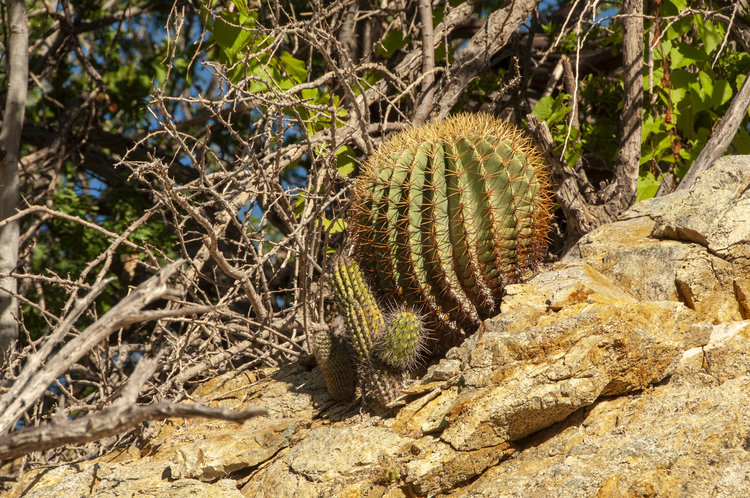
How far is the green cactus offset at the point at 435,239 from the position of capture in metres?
2.80

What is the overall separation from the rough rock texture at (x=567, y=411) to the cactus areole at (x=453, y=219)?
0.56 ft

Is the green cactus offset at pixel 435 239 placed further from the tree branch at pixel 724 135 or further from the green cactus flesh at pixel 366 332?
the tree branch at pixel 724 135

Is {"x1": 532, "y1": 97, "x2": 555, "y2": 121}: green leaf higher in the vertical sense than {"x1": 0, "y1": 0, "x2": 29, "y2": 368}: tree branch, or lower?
lower

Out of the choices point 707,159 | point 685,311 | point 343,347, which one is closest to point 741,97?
point 707,159

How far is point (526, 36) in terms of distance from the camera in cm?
484

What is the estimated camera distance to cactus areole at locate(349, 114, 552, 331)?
9.23 feet

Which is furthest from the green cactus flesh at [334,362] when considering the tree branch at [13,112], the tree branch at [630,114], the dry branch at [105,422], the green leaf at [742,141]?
the tree branch at [13,112]

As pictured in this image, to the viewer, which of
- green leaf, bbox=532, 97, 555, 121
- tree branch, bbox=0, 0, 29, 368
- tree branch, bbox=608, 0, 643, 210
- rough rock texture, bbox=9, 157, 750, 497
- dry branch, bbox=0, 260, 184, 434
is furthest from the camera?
tree branch, bbox=0, 0, 29, 368

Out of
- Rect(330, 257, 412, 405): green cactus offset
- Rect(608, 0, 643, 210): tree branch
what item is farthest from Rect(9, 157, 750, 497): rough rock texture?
Rect(608, 0, 643, 210): tree branch

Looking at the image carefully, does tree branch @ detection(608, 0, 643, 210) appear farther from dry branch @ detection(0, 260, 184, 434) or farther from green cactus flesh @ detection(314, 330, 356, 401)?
dry branch @ detection(0, 260, 184, 434)

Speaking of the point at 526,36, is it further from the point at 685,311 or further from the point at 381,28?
the point at 685,311

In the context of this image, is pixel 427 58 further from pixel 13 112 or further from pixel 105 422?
pixel 105 422

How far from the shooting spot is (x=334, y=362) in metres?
2.95

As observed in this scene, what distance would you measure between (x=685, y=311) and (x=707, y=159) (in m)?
1.15
